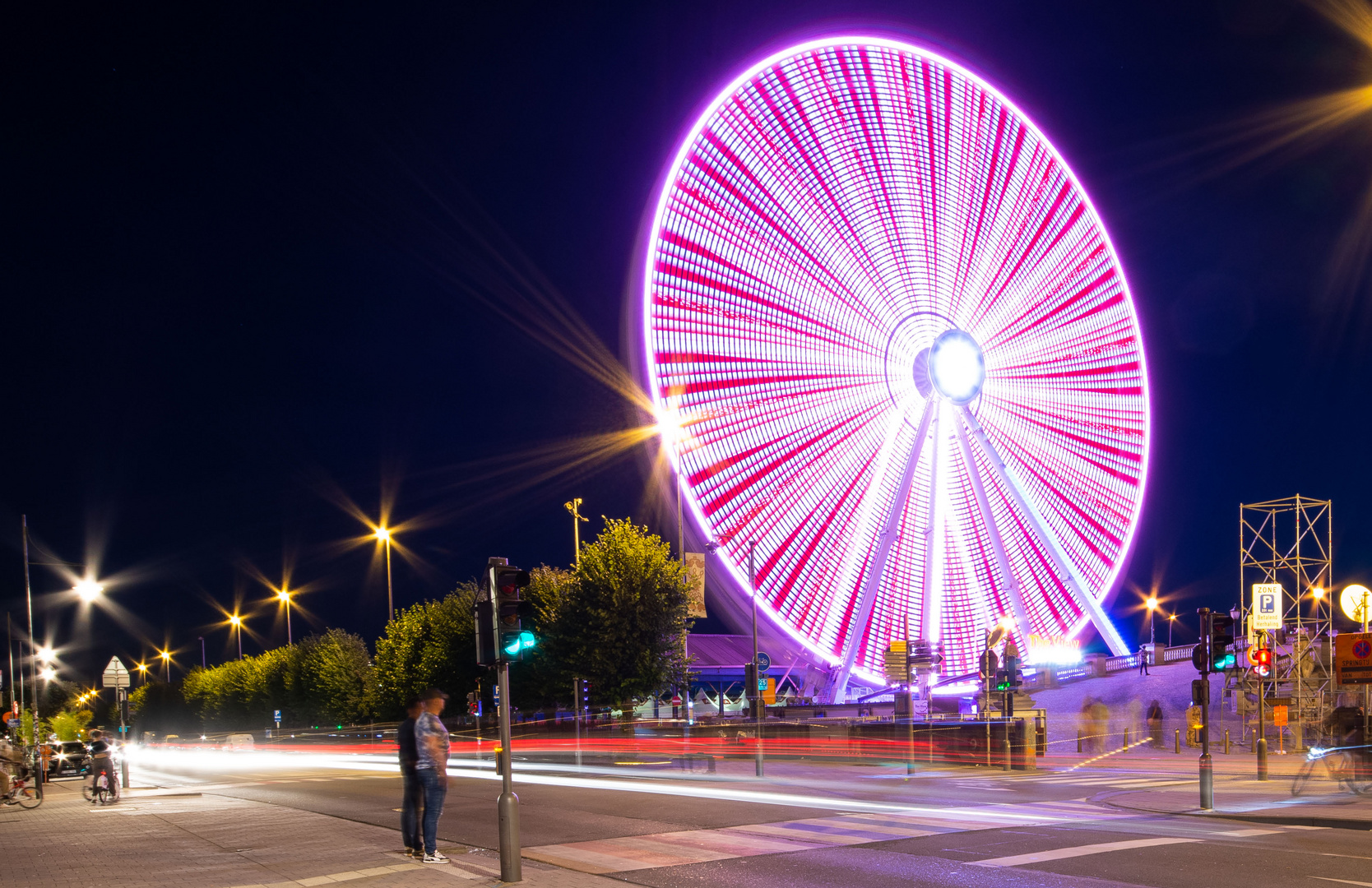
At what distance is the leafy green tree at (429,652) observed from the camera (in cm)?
5459

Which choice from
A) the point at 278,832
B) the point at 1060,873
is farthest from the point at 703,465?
the point at 1060,873

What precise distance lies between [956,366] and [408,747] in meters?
30.7

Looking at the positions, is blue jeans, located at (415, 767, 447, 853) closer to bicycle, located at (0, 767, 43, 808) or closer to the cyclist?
the cyclist

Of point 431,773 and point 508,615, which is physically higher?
point 508,615

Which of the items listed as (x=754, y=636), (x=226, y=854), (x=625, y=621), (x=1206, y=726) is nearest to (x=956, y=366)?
(x=754, y=636)

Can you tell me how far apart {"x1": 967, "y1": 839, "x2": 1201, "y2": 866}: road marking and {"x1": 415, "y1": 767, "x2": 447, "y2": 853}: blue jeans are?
18.1 feet

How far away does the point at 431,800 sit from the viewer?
1227 centimetres

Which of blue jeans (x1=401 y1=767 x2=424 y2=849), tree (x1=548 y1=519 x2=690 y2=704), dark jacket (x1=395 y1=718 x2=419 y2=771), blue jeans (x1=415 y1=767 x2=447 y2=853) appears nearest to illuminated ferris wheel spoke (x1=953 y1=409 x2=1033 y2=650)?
tree (x1=548 y1=519 x2=690 y2=704)

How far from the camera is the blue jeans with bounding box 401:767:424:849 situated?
12.6 metres

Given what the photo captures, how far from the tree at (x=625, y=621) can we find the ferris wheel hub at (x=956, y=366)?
1154 cm

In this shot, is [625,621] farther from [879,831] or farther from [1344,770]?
[879,831]

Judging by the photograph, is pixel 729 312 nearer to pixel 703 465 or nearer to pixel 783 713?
pixel 703 465

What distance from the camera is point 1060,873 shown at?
10.7 meters

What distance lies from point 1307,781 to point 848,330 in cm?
2171
